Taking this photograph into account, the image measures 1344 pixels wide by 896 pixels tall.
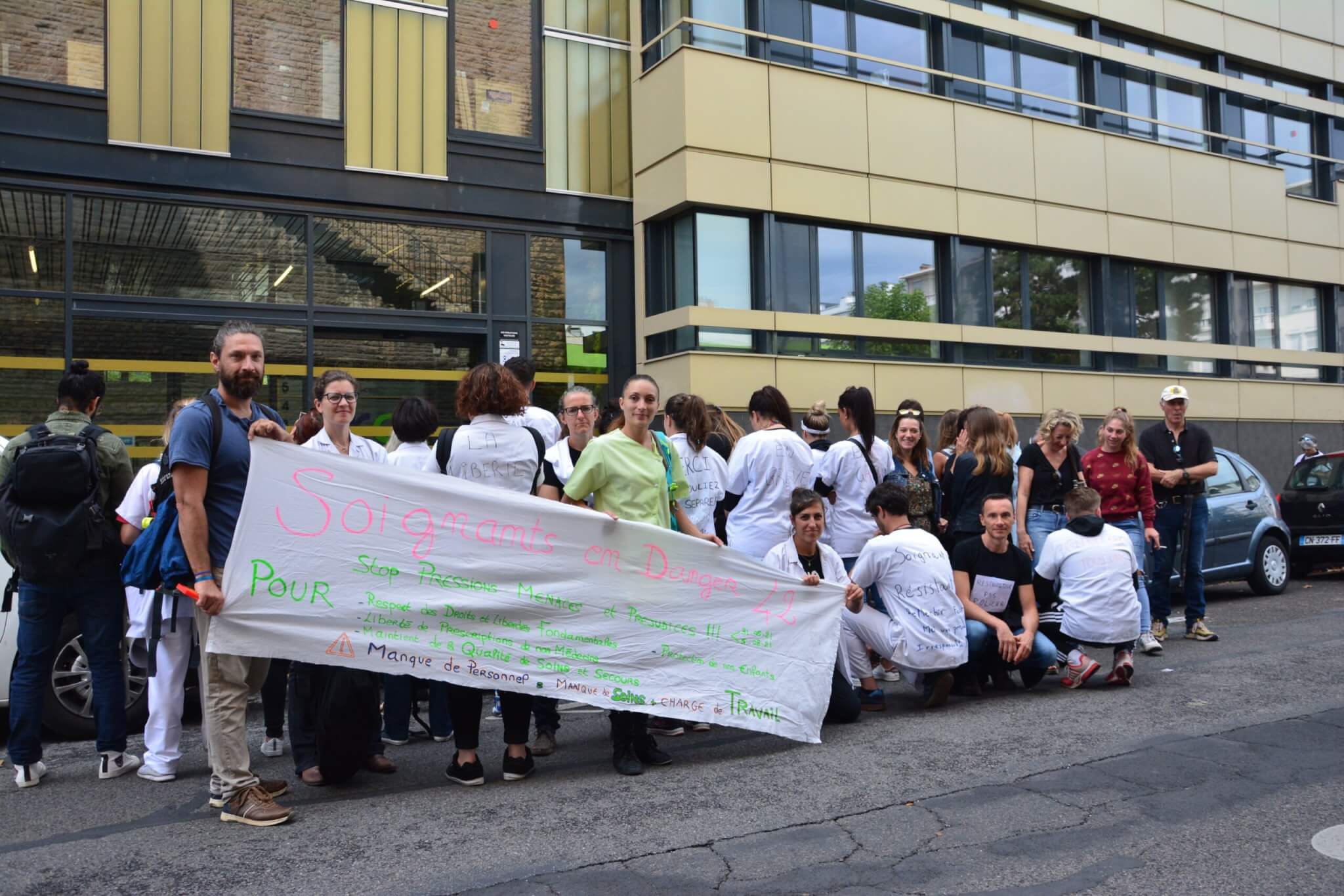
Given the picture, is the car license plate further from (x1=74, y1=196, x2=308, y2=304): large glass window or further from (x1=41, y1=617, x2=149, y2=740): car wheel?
(x1=41, y1=617, x2=149, y2=740): car wheel

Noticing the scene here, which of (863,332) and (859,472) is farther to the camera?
(863,332)

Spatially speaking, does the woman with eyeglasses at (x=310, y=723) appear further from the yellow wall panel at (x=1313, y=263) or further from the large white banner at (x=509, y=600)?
the yellow wall panel at (x=1313, y=263)

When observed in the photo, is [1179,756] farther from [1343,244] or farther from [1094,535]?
[1343,244]

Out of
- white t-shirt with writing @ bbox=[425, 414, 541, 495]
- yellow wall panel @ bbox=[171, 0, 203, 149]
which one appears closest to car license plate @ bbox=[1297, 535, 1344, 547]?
white t-shirt with writing @ bbox=[425, 414, 541, 495]

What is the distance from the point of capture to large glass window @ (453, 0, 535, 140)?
1373 cm

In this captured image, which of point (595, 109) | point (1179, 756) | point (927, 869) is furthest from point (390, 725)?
point (595, 109)

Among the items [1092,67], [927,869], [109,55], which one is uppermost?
[1092,67]

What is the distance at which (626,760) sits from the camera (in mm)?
5457

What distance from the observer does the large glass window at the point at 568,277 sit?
14.3m

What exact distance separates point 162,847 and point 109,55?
10.0 meters

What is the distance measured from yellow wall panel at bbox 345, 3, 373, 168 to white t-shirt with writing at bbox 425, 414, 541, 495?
8.58m

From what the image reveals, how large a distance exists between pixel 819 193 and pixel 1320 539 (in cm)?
738

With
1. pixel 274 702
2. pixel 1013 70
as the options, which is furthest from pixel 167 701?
pixel 1013 70

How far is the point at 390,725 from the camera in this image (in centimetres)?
613
